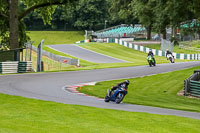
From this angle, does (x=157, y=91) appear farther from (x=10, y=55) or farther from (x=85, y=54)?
(x=85, y=54)

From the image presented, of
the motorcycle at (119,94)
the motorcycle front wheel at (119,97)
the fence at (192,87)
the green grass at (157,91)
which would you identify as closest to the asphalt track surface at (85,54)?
the green grass at (157,91)

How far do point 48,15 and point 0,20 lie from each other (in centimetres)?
494

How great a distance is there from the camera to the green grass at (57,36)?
96188 millimetres

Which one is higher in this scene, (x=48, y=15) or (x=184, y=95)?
(x=48, y=15)

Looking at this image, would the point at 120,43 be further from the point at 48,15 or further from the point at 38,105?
the point at 38,105

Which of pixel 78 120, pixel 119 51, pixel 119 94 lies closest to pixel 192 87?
pixel 119 94

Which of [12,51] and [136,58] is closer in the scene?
[12,51]

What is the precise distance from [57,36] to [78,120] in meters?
88.2

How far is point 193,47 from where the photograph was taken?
64312 mm

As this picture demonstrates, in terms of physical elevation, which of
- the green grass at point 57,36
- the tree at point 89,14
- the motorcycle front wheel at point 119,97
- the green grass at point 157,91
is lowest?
the green grass at point 157,91

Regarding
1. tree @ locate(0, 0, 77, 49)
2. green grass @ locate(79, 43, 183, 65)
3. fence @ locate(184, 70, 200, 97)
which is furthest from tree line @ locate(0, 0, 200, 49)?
green grass @ locate(79, 43, 183, 65)

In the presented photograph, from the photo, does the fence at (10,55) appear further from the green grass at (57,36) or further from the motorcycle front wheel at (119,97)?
the green grass at (57,36)

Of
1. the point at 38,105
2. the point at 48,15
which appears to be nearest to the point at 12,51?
the point at 48,15

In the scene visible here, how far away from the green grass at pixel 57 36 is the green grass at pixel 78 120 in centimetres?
8129
